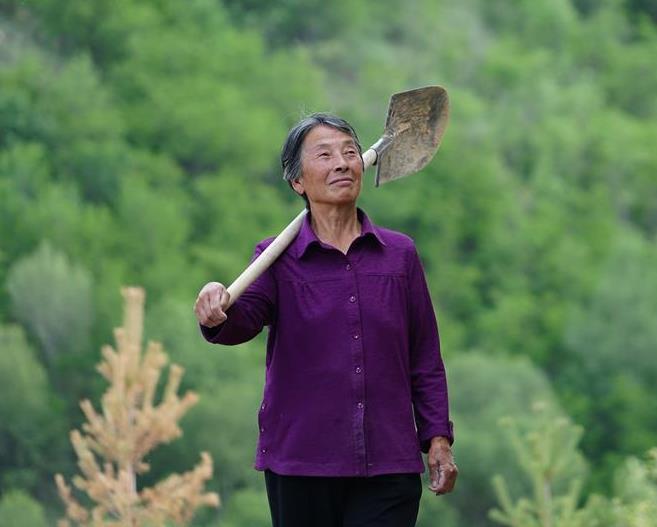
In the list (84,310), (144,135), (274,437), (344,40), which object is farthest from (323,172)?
(344,40)

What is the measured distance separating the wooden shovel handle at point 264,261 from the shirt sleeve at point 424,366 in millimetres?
287

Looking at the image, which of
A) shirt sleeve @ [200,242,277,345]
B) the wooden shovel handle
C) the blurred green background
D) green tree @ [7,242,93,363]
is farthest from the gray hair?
green tree @ [7,242,93,363]

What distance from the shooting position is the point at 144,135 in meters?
65.8

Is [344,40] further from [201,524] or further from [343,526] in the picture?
[343,526]

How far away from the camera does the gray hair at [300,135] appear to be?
397 cm

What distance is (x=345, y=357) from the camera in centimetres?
379

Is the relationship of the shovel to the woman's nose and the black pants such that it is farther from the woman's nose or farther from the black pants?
the black pants

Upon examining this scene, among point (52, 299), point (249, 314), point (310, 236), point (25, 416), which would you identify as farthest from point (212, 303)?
point (52, 299)

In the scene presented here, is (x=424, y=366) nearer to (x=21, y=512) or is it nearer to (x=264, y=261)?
(x=264, y=261)

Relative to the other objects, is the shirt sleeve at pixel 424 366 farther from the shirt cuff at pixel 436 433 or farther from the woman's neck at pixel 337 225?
the woman's neck at pixel 337 225

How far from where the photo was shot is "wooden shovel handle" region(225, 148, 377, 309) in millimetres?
3785

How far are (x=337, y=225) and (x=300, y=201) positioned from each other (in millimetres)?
57619

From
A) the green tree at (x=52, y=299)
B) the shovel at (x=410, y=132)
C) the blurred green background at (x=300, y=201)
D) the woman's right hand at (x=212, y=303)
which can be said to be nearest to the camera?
the woman's right hand at (x=212, y=303)

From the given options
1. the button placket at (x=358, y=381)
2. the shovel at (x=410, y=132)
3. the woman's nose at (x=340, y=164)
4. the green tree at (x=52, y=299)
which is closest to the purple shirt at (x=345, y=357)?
the button placket at (x=358, y=381)
